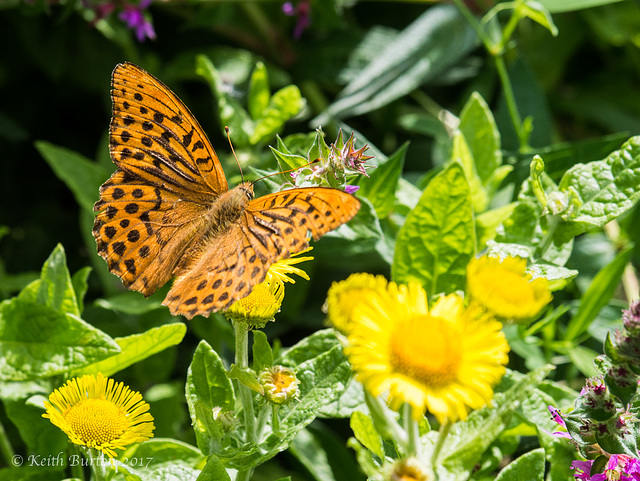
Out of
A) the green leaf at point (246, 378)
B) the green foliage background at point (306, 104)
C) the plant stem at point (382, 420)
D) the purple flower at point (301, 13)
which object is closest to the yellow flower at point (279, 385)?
the green leaf at point (246, 378)

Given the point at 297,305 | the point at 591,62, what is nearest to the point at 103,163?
the point at 297,305

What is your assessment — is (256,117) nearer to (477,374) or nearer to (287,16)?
(287,16)

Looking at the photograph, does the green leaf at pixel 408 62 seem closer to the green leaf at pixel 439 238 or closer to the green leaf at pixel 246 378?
the green leaf at pixel 439 238

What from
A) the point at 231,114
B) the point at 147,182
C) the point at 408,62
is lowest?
the point at 147,182

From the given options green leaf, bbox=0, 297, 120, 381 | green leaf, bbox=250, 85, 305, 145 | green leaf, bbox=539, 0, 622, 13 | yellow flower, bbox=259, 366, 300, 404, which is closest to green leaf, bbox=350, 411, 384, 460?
yellow flower, bbox=259, 366, 300, 404

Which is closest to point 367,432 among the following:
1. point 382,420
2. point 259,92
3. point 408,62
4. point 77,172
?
point 382,420

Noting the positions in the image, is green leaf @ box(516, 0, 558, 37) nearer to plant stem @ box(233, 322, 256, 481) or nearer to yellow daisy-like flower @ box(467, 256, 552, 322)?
yellow daisy-like flower @ box(467, 256, 552, 322)

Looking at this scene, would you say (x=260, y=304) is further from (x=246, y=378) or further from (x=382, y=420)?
(x=382, y=420)
